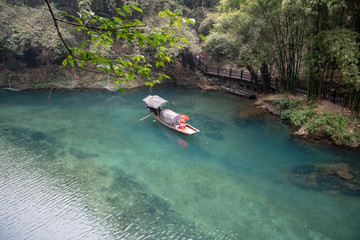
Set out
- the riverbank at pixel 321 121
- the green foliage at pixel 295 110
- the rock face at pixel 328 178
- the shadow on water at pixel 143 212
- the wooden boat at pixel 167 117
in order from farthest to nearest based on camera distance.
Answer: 1. the wooden boat at pixel 167 117
2. the green foliage at pixel 295 110
3. the riverbank at pixel 321 121
4. the rock face at pixel 328 178
5. the shadow on water at pixel 143 212

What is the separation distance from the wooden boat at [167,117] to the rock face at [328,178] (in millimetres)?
5153

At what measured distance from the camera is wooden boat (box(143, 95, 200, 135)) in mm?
12313

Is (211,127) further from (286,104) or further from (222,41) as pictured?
(222,41)

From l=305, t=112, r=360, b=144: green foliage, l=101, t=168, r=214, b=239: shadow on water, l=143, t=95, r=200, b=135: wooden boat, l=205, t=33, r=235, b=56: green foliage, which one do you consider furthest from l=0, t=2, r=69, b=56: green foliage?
l=305, t=112, r=360, b=144: green foliage

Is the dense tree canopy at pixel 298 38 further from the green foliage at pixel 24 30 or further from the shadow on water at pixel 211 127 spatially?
the green foliage at pixel 24 30

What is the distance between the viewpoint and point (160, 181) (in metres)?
8.93

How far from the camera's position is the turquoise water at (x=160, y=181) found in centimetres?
692

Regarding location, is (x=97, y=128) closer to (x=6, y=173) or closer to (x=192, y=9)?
(x=6, y=173)

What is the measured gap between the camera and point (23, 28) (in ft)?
57.8

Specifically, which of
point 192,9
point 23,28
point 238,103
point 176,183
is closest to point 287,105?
point 238,103

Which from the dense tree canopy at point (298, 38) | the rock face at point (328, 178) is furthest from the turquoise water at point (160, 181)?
the dense tree canopy at point (298, 38)

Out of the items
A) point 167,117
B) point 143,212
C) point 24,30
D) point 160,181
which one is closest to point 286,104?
point 167,117

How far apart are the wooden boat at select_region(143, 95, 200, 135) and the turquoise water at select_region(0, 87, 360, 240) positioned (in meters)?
0.45

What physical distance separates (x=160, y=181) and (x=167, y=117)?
505 cm
